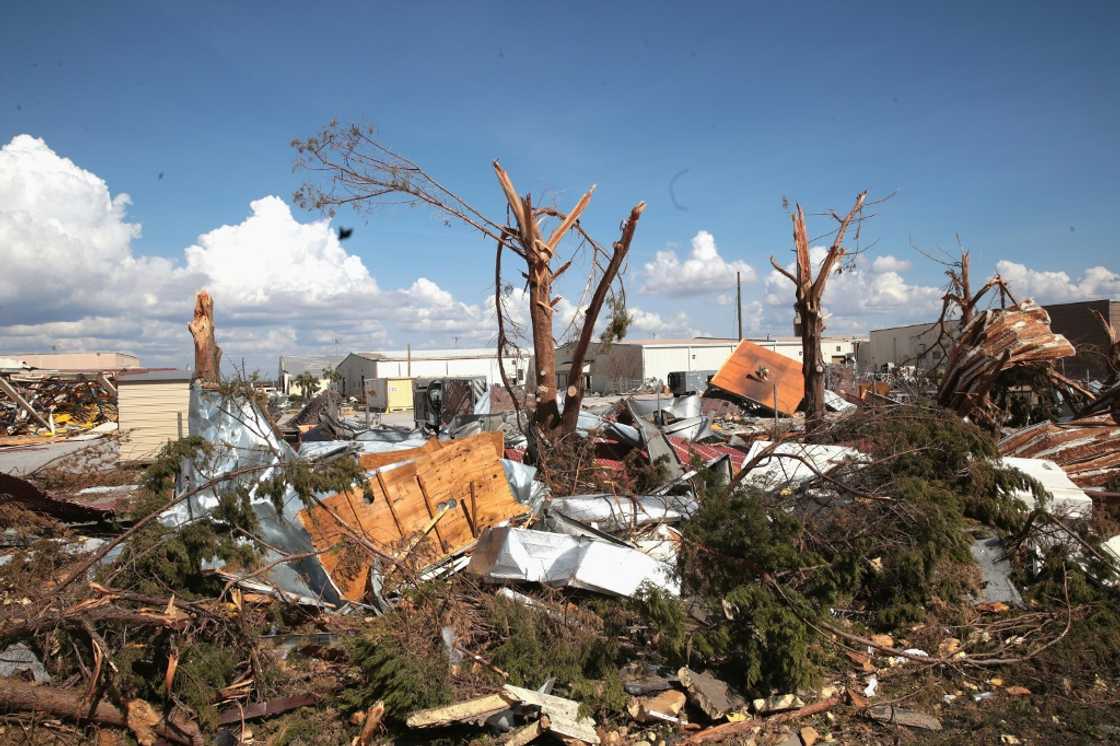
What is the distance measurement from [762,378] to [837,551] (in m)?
10.4

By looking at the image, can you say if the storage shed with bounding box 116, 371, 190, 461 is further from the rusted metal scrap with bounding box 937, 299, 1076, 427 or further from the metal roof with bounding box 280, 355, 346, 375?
the metal roof with bounding box 280, 355, 346, 375

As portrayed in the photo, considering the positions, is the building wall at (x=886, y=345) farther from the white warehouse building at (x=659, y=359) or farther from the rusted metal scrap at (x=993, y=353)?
the rusted metal scrap at (x=993, y=353)

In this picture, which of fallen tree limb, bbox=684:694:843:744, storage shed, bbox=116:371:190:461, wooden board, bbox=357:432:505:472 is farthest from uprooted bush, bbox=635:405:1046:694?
storage shed, bbox=116:371:190:461

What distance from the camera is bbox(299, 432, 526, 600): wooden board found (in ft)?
17.6

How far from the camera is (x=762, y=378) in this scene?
49.4ft

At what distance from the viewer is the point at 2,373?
933 inches

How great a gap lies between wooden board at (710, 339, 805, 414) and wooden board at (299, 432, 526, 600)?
31.2 feet

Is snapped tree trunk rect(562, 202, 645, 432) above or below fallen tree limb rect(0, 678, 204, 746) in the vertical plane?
above

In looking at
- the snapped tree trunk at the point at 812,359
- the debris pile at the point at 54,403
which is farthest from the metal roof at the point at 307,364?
the snapped tree trunk at the point at 812,359

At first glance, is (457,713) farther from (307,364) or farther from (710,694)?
(307,364)

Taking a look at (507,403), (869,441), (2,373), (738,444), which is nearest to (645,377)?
(507,403)

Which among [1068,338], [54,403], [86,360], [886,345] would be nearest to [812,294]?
[1068,338]

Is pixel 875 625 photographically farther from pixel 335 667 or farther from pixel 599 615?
pixel 335 667

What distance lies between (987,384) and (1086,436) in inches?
68.0
